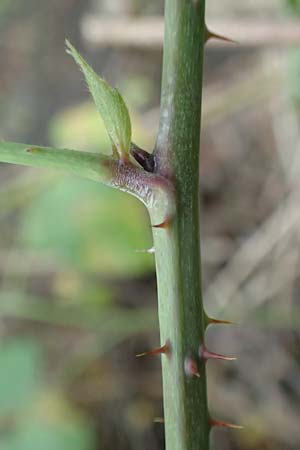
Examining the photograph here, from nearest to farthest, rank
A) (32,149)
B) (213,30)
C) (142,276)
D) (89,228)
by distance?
(32,149)
(213,30)
(89,228)
(142,276)

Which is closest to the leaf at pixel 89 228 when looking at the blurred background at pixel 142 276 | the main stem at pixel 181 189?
the blurred background at pixel 142 276

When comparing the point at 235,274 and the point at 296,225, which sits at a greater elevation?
the point at 296,225

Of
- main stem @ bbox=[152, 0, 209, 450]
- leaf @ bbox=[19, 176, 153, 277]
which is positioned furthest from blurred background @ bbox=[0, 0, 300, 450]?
main stem @ bbox=[152, 0, 209, 450]

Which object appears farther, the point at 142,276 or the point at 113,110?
the point at 142,276

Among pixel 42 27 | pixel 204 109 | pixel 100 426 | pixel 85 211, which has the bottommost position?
pixel 100 426

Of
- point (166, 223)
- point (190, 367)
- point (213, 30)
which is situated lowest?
point (190, 367)

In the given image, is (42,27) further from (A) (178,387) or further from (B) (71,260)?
(A) (178,387)

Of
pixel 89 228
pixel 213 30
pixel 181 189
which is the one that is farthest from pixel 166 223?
pixel 89 228

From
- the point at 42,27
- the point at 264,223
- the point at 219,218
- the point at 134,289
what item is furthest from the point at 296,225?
the point at 42,27

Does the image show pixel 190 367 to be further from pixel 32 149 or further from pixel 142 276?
pixel 142 276
